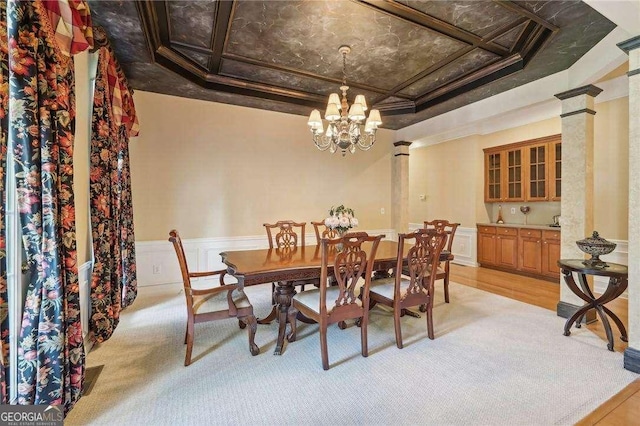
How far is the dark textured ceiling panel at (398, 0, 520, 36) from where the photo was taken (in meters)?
2.46

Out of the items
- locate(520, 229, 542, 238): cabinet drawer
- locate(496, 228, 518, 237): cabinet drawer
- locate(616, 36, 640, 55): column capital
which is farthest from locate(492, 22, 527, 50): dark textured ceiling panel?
locate(496, 228, 518, 237): cabinet drawer

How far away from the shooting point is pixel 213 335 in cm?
285

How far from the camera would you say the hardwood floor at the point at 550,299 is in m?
1.75

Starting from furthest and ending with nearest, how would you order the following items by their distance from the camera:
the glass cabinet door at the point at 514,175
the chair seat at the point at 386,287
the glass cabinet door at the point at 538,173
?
the glass cabinet door at the point at 514,175, the glass cabinet door at the point at 538,173, the chair seat at the point at 386,287

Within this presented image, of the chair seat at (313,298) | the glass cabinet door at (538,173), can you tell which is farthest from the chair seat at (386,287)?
the glass cabinet door at (538,173)

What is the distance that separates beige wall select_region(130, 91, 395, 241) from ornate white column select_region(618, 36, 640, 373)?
3.72 metres

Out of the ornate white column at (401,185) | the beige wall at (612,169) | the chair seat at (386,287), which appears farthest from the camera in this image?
the ornate white column at (401,185)

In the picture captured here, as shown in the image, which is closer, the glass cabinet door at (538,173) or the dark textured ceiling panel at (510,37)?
the dark textured ceiling panel at (510,37)

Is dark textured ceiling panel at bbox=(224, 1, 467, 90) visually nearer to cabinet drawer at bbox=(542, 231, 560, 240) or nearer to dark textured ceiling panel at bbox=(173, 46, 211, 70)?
dark textured ceiling panel at bbox=(173, 46, 211, 70)

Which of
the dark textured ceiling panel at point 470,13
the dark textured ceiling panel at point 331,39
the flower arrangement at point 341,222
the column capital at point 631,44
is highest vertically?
the dark textured ceiling panel at point 331,39

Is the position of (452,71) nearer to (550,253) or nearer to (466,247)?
(550,253)

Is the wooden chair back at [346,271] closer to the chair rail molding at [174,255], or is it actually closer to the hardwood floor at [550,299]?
the hardwood floor at [550,299]

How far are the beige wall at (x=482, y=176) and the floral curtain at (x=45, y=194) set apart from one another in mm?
5874

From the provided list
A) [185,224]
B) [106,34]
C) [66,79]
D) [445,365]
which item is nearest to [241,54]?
[106,34]
